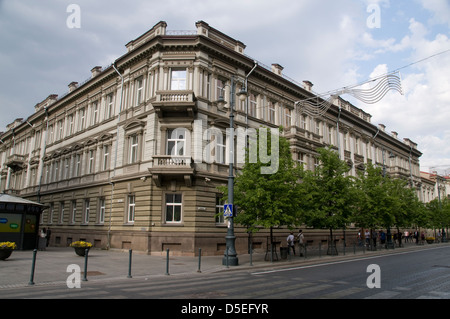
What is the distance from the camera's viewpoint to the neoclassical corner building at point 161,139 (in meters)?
22.1

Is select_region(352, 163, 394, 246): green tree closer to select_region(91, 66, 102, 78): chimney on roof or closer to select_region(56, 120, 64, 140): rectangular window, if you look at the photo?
select_region(91, 66, 102, 78): chimney on roof

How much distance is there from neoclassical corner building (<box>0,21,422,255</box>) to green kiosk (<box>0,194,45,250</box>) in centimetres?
514

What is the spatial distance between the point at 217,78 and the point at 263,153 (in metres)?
8.57

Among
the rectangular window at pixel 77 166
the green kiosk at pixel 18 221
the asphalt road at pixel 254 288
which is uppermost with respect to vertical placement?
the rectangular window at pixel 77 166

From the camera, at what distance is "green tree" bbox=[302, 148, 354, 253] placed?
24.3 metres

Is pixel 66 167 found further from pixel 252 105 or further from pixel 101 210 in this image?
pixel 252 105

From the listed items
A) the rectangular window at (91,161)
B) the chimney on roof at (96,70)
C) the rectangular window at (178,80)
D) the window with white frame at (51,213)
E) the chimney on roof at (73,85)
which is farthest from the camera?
the chimney on roof at (73,85)

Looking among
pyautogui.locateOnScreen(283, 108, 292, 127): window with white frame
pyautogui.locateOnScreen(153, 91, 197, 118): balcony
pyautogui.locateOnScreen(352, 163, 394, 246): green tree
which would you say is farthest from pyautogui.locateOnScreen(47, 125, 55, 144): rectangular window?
pyautogui.locateOnScreen(352, 163, 394, 246): green tree

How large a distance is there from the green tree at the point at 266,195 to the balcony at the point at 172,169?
278 cm

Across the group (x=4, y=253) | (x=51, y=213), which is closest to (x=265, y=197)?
(x=4, y=253)

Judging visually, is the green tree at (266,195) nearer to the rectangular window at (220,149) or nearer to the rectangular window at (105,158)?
the rectangular window at (220,149)

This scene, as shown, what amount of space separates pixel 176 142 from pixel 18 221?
37.7 feet

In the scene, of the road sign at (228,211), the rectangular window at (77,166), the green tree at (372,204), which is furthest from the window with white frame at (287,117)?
the rectangular window at (77,166)

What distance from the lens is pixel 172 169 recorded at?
2120 cm
